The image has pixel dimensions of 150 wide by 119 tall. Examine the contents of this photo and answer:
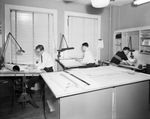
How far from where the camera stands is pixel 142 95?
1843 millimetres

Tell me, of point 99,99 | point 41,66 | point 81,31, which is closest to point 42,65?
point 41,66

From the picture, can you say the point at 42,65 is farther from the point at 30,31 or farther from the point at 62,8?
the point at 62,8

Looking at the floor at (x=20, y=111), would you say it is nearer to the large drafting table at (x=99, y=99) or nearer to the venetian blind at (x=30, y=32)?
the large drafting table at (x=99, y=99)

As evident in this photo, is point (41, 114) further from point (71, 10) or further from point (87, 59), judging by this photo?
point (71, 10)

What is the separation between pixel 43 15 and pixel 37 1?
0.39 metres

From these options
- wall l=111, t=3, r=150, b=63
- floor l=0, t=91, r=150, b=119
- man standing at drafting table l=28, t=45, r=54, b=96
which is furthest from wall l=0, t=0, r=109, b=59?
floor l=0, t=91, r=150, b=119

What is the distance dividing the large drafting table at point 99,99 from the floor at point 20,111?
109cm

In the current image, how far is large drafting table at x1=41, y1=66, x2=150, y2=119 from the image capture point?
1384 millimetres

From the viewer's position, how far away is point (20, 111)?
270 centimetres

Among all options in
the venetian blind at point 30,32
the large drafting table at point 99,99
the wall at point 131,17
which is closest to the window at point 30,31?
the venetian blind at point 30,32

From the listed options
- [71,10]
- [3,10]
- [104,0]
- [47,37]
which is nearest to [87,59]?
[47,37]

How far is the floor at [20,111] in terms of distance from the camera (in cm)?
251

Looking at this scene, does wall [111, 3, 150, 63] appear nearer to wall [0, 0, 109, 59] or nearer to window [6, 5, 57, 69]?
wall [0, 0, 109, 59]

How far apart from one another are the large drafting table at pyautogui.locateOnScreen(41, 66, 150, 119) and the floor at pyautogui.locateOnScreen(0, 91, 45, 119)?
1090 mm
